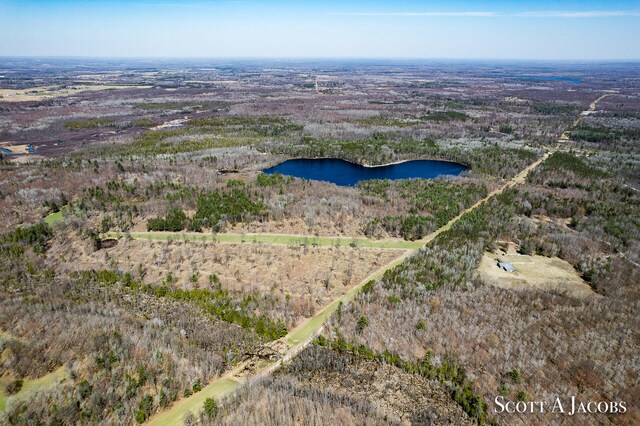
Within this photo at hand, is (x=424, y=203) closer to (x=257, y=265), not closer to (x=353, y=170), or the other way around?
(x=257, y=265)

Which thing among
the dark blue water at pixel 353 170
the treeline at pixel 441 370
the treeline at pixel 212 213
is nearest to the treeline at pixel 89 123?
the dark blue water at pixel 353 170

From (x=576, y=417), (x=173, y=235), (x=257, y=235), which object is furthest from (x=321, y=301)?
(x=173, y=235)

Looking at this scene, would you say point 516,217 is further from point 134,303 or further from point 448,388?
point 134,303

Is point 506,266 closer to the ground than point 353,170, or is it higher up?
closer to the ground

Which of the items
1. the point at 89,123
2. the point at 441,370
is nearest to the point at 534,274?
the point at 441,370

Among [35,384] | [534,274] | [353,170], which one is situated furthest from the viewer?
[353,170]

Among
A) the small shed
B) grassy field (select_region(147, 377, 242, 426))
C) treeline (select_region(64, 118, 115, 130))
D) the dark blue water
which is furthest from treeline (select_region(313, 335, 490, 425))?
treeline (select_region(64, 118, 115, 130))
